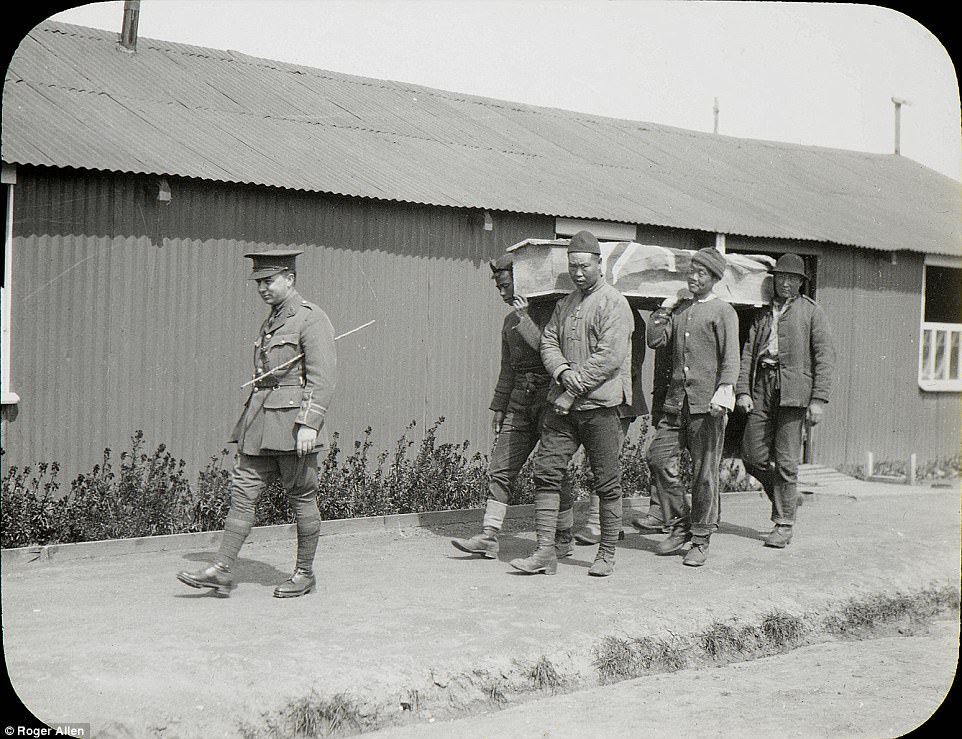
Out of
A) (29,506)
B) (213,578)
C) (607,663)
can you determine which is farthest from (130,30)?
(607,663)

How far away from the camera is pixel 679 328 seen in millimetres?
7465

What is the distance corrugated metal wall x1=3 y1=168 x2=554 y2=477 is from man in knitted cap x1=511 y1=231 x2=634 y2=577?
308cm

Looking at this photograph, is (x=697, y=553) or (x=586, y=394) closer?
(x=586, y=394)

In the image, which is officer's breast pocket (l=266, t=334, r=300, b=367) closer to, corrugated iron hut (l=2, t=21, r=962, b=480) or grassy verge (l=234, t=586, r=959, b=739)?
grassy verge (l=234, t=586, r=959, b=739)

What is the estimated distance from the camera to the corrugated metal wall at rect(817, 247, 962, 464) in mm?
13203

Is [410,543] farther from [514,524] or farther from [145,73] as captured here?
[145,73]

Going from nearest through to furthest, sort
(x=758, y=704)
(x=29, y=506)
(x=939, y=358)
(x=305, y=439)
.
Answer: (x=758, y=704)
(x=305, y=439)
(x=29, y=506)
(x=939, y=358)

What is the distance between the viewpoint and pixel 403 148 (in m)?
10.6

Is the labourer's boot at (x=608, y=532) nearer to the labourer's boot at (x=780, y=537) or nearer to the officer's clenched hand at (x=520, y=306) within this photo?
the officer's clenched hand at (x=520, y=306)

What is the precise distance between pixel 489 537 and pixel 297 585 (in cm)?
170

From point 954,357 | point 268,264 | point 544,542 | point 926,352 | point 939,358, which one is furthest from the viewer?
point 954,357

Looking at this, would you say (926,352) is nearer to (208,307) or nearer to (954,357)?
(954,357)

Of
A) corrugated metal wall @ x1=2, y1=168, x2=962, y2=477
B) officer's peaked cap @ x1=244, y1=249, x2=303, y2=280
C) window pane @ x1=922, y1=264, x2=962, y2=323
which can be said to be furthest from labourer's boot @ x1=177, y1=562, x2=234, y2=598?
window pane @ x1=922, y1=264, x2=962, y2=323

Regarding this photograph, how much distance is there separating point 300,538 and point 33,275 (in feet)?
10.7
